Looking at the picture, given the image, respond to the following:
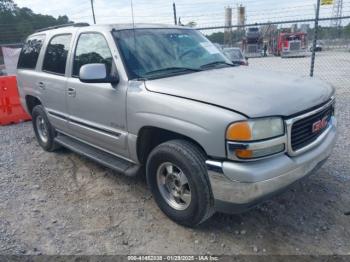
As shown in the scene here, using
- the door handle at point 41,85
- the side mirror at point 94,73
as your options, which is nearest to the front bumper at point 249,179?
the side mirror at point 94,73

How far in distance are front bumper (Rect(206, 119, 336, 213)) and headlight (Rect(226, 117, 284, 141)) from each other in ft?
0.66

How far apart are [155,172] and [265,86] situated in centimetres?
133

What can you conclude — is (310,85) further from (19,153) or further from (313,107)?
(19,153)

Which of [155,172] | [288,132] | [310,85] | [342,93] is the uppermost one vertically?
[310,85]

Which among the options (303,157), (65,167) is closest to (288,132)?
(303,157)

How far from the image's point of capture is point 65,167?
16.0 ft

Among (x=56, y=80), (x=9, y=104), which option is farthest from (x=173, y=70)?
(x=9, y=104)

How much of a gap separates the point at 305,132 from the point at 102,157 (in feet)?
7.52

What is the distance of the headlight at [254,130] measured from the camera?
2596 millimetres

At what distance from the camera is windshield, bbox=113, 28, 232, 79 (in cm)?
352

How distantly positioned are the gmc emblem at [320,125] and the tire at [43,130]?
3.72m

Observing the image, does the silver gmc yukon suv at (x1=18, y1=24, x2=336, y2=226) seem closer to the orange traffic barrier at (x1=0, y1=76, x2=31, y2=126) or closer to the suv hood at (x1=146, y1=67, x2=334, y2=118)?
the suv hood at (x1=146, y1=67, x2=334, y2=118)

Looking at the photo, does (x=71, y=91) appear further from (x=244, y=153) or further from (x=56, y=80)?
(x=244, y=153)

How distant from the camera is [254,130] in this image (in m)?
2.62
